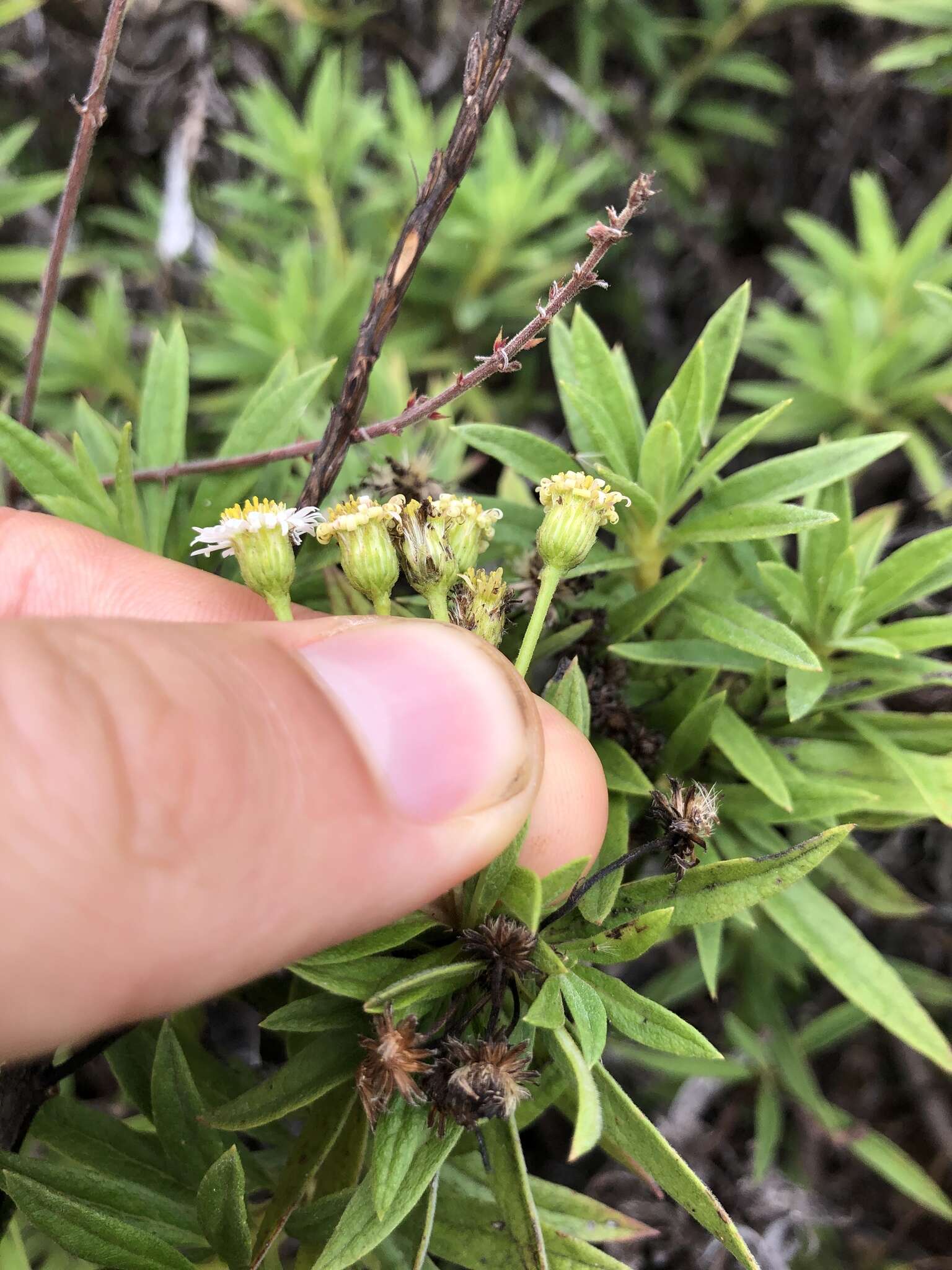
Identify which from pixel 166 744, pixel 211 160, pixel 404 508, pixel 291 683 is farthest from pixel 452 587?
pixel 211 160

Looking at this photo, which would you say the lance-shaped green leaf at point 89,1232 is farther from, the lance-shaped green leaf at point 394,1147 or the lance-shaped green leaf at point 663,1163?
the lance-shaped green leaf at point 663,1163

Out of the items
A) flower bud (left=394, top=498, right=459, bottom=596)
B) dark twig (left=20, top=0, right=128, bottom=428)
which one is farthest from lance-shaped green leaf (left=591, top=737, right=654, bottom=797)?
dark twig (left=20, top=0, right=128, bottom=428)

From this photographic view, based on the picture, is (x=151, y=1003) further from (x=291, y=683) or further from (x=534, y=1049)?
(x=534, y=1049)

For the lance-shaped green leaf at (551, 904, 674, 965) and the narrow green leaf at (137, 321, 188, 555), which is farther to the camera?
the narrow green leaf at (137, 321, 188, 555)

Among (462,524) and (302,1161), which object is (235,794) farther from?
(302,1161)

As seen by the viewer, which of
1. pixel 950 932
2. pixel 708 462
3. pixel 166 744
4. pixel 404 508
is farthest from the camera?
pixel 950 932

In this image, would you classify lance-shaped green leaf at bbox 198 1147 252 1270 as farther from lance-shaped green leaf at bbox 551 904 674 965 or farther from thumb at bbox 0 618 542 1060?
lance-shaped green leaf at bbox 551 904 674 965
